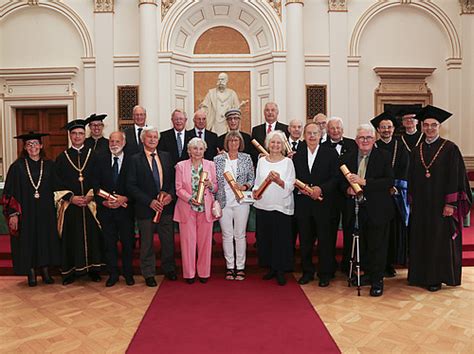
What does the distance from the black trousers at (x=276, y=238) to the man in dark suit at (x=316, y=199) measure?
16 cm

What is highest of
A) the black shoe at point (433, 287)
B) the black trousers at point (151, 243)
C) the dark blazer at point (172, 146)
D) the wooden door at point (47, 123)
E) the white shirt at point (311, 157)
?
the wooden door at point (47, 123)

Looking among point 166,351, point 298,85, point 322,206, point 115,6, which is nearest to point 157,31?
point 115,6

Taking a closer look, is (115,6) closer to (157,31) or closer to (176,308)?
(157,31)

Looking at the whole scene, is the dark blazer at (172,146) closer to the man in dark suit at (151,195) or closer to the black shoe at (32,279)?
the man in dark suit at (151,195)

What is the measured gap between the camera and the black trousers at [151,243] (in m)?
5.65

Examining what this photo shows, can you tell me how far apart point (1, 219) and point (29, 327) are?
4176 millimetres

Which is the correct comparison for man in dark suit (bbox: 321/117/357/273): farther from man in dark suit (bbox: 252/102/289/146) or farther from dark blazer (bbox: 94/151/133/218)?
dark blazer (bbox: 94/151/133/218)

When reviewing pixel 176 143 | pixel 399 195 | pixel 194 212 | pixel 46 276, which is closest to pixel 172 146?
pixel 176 143

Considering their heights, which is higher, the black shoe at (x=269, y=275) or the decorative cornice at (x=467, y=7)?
the decorative cornice at (x=467, y=7)

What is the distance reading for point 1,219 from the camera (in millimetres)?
8055

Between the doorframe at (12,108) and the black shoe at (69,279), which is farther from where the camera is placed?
the doorframe at (12,108)

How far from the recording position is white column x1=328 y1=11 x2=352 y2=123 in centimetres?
1112

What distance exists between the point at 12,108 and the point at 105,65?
92.0 inches

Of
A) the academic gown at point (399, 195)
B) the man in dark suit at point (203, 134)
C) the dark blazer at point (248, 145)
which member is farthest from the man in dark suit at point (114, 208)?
the academic gown at point (399, 195)
